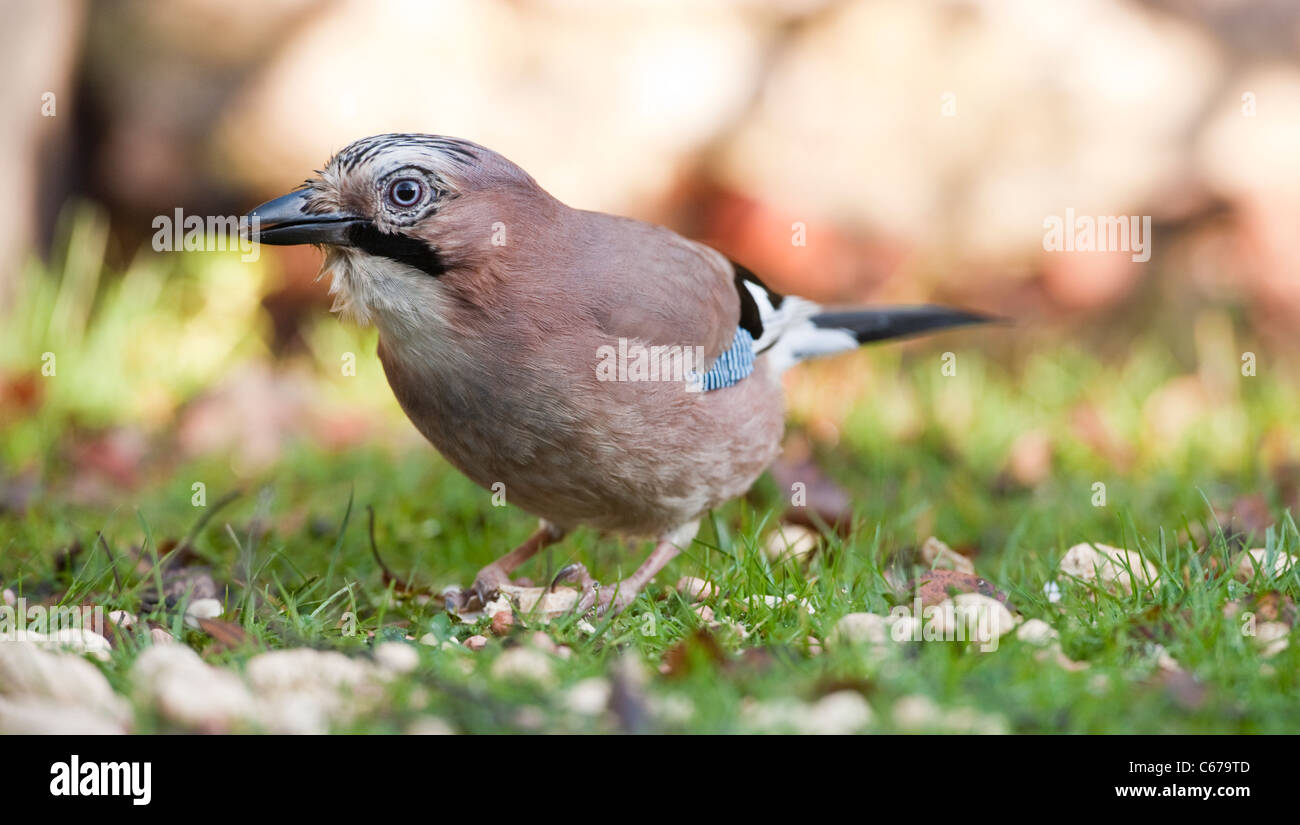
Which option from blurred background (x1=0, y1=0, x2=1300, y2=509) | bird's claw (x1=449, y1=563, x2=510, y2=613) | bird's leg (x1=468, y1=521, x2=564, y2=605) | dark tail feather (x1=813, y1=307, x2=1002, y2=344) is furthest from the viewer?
blurred background (x1=0, y1=0, x2=1300, y2=509)

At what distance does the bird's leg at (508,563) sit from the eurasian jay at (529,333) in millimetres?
14

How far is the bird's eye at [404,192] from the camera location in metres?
2.98

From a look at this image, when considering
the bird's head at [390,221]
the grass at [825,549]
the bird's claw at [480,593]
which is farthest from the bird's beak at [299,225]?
the bird's claw at [480,593]

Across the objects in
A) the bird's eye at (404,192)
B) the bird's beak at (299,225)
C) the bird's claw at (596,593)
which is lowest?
the bird's claw at (596,593)

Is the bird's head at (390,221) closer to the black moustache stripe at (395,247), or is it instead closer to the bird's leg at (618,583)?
the black moustache stripe at (395,247)

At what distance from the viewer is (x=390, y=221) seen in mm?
2975

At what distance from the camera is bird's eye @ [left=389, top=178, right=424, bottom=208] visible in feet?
9.77

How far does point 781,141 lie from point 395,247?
11.6 ft

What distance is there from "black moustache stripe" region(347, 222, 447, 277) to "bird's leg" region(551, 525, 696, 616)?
2.73 feet

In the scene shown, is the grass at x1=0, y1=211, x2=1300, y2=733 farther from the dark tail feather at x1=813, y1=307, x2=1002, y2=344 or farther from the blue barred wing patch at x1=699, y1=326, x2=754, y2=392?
the dark tail feather at x1=813, y1=307, x2=1002, y2=344

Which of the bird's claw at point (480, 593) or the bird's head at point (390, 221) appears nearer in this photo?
the bird's head at point (390, 221)

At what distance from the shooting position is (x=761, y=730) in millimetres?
2139

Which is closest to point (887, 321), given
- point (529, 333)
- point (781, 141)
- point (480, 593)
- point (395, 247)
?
point (529, 333)

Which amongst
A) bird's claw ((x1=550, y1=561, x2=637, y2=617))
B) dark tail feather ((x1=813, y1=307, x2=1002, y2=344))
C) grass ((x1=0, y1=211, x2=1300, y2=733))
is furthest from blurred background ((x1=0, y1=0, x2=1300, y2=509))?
bird's claw ((x1=550, y1=561, x2=637, y2=617))
